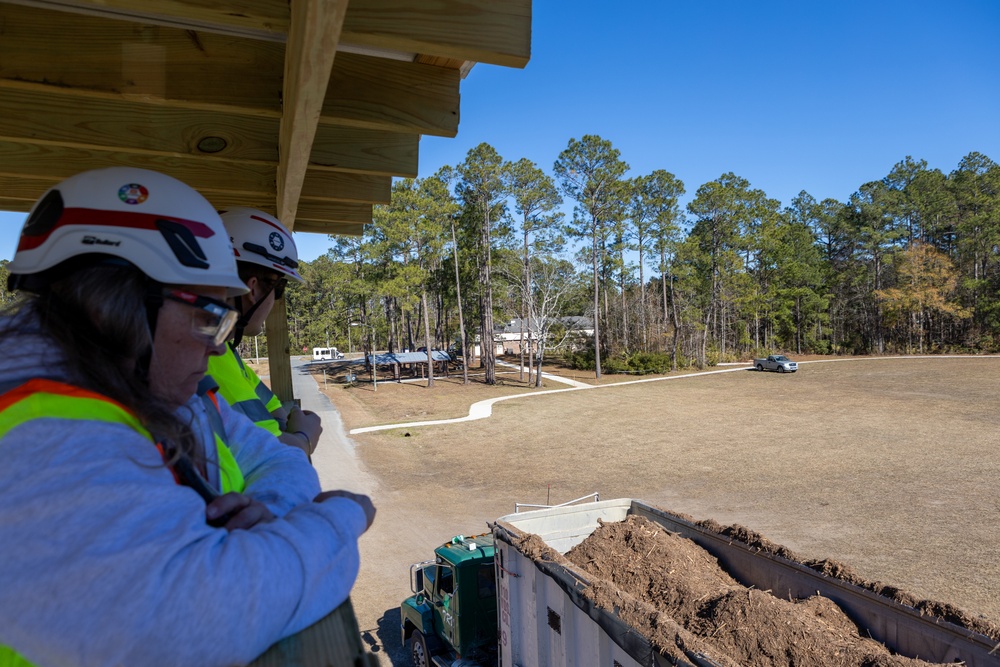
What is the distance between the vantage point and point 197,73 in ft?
7.54

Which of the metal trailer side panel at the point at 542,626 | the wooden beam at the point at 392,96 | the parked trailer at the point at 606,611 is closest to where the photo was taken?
the wooden beam at the point at 392,96

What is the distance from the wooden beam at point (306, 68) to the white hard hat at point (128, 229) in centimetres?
55

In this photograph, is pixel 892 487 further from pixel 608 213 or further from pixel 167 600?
pixel 608 213

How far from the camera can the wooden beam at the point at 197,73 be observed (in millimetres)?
2102

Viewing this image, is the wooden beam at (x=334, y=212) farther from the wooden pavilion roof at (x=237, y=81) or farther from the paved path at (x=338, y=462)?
the paved path at (x=338, y=462)

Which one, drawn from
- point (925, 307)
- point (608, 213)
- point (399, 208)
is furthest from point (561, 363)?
point (925, 307)

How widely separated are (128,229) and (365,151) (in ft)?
7.09

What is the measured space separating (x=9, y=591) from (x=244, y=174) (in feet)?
9.78

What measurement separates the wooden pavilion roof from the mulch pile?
10.3 ft

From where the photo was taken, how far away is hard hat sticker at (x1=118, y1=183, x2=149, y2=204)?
1086 mm

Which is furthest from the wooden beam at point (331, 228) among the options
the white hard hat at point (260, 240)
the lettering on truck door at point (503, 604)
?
the lettering on truck door at point (503, 604)

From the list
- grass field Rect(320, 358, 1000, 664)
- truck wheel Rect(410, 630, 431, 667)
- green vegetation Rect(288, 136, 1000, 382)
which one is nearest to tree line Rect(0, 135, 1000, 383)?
green vegetation Rect(288, 136, 1000, 382)

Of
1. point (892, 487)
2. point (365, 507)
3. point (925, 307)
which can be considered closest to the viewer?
point (365, 507)

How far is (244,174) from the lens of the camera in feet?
10.8
